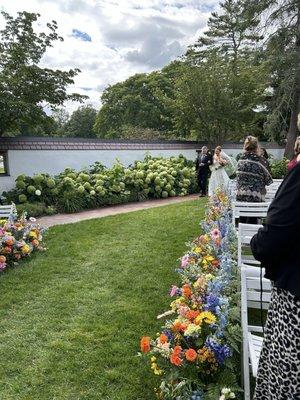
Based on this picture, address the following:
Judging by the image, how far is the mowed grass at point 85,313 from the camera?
9.32ft

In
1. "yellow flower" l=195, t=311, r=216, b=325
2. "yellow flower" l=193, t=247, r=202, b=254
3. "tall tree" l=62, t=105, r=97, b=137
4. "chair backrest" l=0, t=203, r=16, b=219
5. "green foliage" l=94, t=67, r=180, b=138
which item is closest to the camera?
"yellow flower" l=195, t=311, r=216, b=325

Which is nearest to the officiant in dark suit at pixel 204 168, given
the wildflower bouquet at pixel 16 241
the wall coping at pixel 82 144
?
the wall coping at pixel 82 144

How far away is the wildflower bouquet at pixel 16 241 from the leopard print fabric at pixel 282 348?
4.04 meters

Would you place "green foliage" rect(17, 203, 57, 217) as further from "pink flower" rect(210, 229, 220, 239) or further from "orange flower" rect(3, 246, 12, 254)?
"pink flower" rect(210, 229, 220, 239)

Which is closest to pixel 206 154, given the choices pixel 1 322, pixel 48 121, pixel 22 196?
pixel 48 121

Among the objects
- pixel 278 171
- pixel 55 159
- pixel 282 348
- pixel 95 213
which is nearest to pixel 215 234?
pixel 282 348

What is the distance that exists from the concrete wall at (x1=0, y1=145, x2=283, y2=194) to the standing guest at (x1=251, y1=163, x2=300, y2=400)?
368 inches

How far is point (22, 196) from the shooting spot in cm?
920

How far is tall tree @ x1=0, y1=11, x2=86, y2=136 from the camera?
29.6 feet

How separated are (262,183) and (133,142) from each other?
9.36 meters

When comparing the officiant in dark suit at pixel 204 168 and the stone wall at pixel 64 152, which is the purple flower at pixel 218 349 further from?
the officiant in dark suit at pixel 204 168

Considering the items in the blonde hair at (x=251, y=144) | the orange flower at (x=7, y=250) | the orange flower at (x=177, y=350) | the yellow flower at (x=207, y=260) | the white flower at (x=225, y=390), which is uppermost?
the blonde hair at (x=251, y=144)

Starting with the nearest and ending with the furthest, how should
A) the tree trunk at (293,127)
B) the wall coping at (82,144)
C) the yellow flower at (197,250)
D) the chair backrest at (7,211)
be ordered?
the yellow flower at (197,250) → the chair backrest at (7,211) → the wall coping at (82,144) → the tree trunk at (293,127)

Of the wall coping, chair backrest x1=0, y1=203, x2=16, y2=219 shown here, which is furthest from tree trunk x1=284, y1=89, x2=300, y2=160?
chair backrest x1=0, y1=203, x2=16, y2=219
